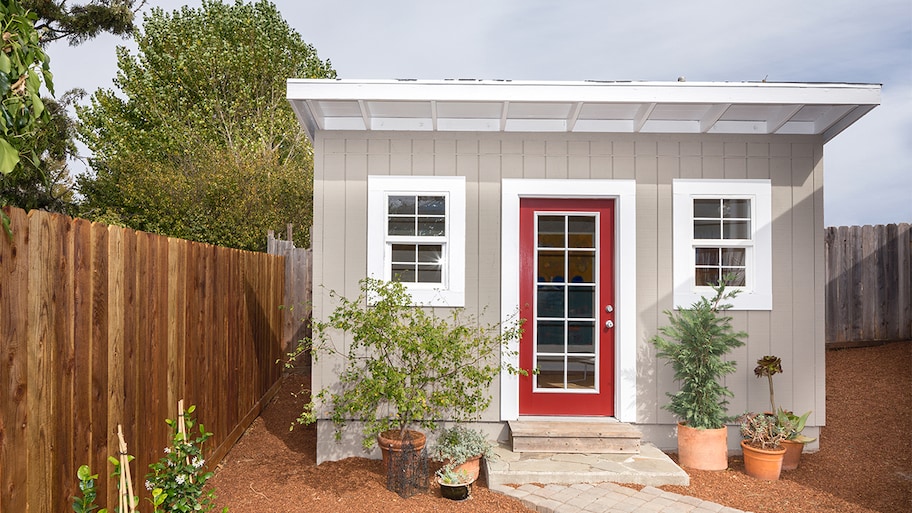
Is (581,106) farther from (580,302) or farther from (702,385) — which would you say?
(702,385)

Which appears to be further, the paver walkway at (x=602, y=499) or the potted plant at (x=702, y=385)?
the potted plant at (x=702, y=385)

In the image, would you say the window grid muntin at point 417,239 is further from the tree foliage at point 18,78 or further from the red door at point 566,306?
the tree foliage at point 18,78

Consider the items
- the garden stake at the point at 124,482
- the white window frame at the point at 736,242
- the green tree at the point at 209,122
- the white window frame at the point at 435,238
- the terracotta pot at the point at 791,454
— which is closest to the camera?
the garden stake at the point at 124,482

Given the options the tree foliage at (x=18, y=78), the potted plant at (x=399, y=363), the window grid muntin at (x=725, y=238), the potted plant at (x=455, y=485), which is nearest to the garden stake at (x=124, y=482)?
the tree foliage at (x=18, y=78)

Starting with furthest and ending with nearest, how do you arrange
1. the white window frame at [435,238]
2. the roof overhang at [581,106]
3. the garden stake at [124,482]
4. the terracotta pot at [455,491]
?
the white window frame at [435,238], the roof overhang at [581,106], the terracotta pot at [455,491], the garden stake at [124,482]

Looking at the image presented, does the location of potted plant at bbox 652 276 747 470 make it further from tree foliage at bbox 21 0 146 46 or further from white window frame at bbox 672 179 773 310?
tree foliage at bbox 21 0 146 46

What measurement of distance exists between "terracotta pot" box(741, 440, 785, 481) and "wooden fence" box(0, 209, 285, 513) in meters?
4.25

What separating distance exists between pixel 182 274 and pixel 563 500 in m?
3.03

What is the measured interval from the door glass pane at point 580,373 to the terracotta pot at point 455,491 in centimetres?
154

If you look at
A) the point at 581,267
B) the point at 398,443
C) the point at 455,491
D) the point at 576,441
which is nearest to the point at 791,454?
the point at 576,441

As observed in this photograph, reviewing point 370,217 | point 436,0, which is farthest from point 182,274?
point 436,0

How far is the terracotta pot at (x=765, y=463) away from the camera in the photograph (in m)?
4.79

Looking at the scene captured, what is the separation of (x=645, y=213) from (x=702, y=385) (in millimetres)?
1557

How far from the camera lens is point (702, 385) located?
4.97 metres
